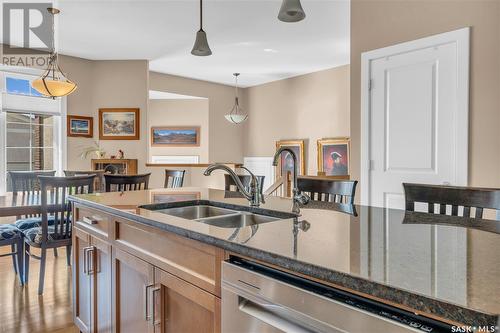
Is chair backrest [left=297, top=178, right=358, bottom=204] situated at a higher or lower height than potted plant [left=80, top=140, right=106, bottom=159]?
lower

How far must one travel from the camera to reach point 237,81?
25.0 feet

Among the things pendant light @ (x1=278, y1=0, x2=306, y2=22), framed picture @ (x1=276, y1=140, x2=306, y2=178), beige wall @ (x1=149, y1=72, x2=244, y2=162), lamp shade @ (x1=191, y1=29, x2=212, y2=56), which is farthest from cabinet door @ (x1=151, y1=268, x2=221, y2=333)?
beige wall @ (x1=149, y1=72, x2=244, y2=162)

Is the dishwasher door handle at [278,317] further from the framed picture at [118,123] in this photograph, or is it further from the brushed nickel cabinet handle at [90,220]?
the framed picture at [118,123]

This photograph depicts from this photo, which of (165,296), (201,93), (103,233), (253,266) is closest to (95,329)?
(103,233)

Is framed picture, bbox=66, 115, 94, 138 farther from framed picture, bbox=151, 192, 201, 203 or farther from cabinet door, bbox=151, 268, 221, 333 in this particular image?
cabinet door, bbox=151, 268, 221, 333

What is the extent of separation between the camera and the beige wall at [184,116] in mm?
8906

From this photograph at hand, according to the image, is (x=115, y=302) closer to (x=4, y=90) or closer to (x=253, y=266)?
(x=253, y=266)

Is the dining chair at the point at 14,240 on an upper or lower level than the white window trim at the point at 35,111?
lower

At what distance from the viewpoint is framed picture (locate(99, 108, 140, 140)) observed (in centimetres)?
584

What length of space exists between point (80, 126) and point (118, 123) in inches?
22.9

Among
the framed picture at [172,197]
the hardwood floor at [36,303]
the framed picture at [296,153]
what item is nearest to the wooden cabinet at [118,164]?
the hardwood floor at [36,303]

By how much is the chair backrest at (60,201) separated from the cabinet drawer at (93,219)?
83 cm

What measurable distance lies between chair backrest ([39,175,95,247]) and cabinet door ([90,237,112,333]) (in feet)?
3.83

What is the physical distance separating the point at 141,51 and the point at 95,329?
4.54 meters
